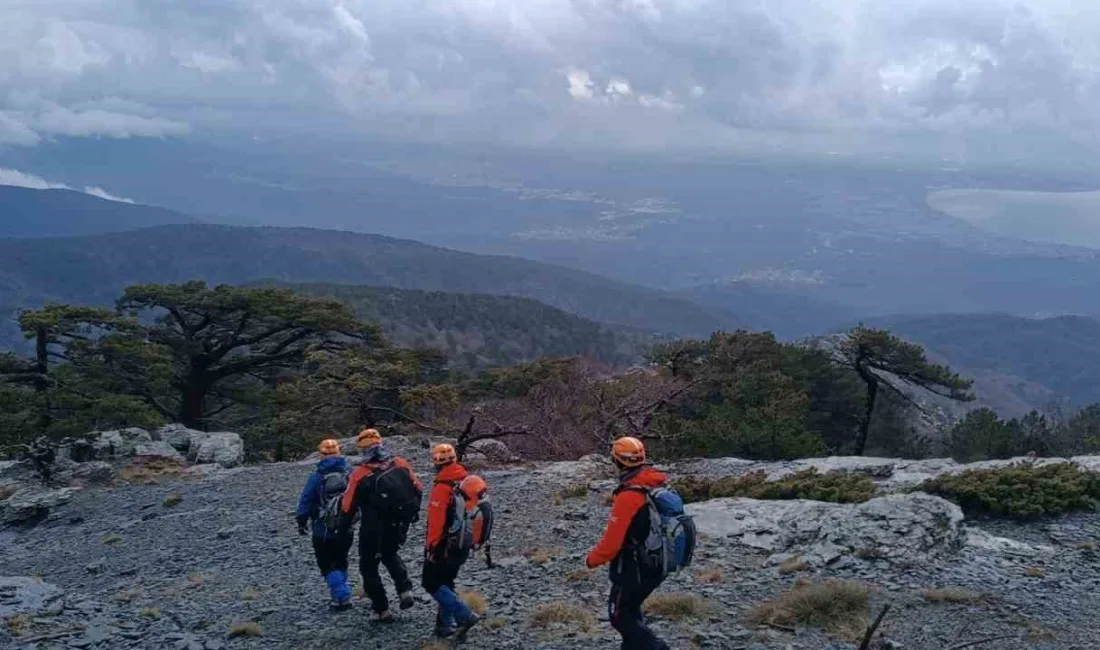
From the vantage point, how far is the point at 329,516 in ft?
31.3

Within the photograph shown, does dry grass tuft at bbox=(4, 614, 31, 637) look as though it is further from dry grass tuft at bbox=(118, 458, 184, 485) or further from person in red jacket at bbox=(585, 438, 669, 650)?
dry grass tuft at bbox=(118, 458, 184, 485)

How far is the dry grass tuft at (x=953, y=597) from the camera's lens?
931 cm

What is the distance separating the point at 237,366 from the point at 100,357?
462 centimetres

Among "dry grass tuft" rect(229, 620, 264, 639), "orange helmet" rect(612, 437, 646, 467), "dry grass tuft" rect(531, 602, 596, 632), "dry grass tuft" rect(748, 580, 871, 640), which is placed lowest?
"dry grass tuft" rect(229, 620, 264, 639)

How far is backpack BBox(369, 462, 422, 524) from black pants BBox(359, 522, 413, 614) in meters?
0.14

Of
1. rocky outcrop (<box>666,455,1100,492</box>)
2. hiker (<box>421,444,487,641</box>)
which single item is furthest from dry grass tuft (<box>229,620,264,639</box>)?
rocky outcrop (<box>666,455,1100,492</box>)

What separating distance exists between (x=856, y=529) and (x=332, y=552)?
6.34 m

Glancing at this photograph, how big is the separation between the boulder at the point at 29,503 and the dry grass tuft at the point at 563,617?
42.1 feet

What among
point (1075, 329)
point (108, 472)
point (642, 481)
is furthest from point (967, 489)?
point (1075, 329)

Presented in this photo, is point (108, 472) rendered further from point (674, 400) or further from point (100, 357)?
point (674, 400)

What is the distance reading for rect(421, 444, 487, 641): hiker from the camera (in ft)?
26.7

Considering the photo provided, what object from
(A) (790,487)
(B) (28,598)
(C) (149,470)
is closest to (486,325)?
(C) (149,470)

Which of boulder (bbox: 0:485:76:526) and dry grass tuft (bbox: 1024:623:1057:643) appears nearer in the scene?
dry grass tuft (bbox: 1024:623:1057:643)

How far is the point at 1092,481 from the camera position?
13422 mm
